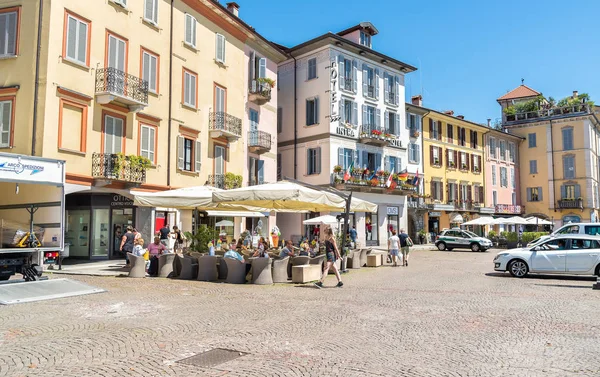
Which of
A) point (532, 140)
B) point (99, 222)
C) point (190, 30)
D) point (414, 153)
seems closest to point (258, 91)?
point (190, 30)

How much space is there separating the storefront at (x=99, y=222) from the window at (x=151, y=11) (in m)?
8.27

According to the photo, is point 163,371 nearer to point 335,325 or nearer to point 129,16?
point 335,325

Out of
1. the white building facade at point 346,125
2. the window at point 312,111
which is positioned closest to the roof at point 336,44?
the white building facade at point 346,125

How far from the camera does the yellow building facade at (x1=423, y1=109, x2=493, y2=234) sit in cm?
4478

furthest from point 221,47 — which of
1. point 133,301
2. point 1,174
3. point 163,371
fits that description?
point 163,371

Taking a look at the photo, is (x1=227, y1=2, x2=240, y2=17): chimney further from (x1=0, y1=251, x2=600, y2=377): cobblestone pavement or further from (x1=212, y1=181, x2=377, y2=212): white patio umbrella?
(x1=0, y1=251, x2=600, y2=377): cobblestone pavement

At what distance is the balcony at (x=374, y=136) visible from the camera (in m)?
36.4

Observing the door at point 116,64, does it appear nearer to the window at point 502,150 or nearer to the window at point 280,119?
the window at point 280,119

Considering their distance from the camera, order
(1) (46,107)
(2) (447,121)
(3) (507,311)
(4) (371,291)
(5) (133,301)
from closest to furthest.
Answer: (3) (507,311)
(5) (133,301)
(4) (371,291)
(1) (46,107)
(2) (447,121)

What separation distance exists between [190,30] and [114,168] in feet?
29.9

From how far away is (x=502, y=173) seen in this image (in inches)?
2180

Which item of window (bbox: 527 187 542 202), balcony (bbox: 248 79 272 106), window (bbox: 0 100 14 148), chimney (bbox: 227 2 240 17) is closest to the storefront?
window (bbox: 0 100 14 148)

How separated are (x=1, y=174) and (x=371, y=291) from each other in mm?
9293

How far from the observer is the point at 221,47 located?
88.2 ft
